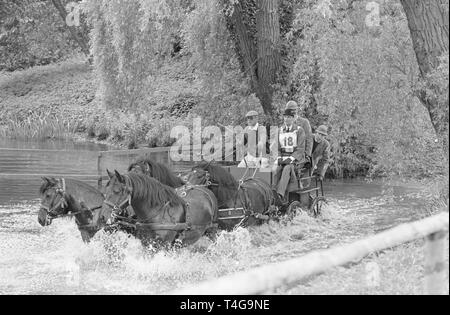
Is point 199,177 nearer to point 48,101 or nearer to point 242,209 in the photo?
point 242,209

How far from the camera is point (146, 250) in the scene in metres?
8.97

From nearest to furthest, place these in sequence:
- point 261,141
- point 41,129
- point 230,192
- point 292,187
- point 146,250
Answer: point 146,250 → point 230,192 → point 292,187 → point 261,141 → point 41,129

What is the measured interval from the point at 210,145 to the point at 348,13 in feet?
14.8

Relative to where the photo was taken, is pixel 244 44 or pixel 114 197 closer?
pixel 114 197

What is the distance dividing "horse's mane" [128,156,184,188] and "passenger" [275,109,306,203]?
2.40m

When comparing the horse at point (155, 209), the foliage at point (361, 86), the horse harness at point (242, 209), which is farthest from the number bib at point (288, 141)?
the horse at point (155, 209)

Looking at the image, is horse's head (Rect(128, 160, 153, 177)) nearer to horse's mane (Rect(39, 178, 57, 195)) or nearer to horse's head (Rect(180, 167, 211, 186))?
horse's head (Rect(180, 167, 211, 186))

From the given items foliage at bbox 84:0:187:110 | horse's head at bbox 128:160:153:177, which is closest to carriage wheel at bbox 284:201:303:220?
horse's head at bbox 128:160:153:177

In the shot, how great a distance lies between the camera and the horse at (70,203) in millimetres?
9281

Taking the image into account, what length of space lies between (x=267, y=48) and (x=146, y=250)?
437 inches

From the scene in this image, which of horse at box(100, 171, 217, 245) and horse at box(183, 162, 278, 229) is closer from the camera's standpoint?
horse at box(100, 171, 217, 245)

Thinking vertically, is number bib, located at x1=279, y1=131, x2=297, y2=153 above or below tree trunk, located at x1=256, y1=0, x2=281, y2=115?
below

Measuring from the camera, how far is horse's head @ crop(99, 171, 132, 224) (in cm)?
847

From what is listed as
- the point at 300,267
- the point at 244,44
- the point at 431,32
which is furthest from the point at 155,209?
the point at 244,44
